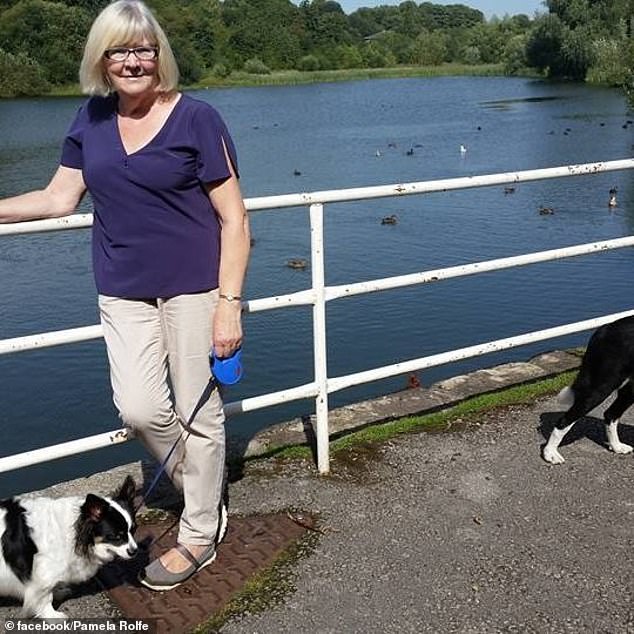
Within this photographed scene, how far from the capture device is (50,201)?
11.8 ft

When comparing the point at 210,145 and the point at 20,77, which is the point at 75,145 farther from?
the point at 20,77

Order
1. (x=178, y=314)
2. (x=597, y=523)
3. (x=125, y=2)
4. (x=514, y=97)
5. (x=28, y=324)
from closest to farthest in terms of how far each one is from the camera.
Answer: (x=125, y=2)
(x=178, y=314)
(x=597, y=523)
(x=28, y=324)
(x=514, y=97)

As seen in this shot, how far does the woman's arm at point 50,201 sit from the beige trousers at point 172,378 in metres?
0.47

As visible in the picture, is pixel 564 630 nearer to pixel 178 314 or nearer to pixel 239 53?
pixel 178 314

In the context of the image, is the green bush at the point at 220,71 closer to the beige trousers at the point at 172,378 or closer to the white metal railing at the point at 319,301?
the white metal railing at the point at 319,301

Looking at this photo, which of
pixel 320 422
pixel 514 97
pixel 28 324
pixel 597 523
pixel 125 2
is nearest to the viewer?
pixel 125 2

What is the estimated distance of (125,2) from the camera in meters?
3.16

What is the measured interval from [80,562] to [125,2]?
215 centimetres

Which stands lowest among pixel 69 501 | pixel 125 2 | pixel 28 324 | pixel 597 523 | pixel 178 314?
pixel 28 324

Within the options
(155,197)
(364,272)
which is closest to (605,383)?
(155,197)

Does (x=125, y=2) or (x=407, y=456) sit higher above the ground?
(x=125, y=2)

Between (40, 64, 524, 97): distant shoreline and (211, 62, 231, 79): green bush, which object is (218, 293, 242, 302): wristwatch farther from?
(211, 62, 231, 79): green bush

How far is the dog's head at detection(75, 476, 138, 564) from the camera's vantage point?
334 centimetres

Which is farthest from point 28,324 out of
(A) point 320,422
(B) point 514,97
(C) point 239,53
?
(C) point 239,53
